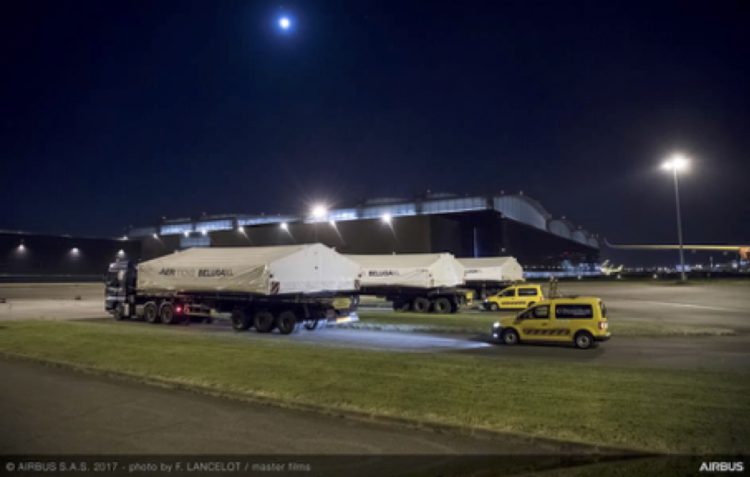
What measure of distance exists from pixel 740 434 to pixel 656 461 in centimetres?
156

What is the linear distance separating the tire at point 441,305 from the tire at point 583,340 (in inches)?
528

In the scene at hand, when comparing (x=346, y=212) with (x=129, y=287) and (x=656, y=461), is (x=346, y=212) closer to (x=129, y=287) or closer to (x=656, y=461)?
(x=129, y=287)

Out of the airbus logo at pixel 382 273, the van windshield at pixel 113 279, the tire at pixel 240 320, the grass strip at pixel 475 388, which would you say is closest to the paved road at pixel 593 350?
the tire at pixel 240 320

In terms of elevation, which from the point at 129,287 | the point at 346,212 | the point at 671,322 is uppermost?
the point at 346,212

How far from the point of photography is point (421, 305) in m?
28.8

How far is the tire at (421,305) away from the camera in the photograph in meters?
28.6

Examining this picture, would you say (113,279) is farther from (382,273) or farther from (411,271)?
(411,271)

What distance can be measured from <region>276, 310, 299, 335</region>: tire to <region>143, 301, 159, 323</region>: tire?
22.3ft

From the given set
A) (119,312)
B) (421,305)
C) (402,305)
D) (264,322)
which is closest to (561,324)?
(264,322)

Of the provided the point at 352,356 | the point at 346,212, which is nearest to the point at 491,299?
the point at 352,356

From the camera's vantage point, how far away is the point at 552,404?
7.39 meters

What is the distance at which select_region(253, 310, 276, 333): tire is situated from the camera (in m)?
18.8

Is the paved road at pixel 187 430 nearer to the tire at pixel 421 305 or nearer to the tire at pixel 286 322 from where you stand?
the tire at pixel 286 322

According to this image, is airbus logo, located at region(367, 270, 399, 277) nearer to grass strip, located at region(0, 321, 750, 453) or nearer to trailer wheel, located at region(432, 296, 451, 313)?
trailer wheel, located at region(432, 296, 451, 313)
